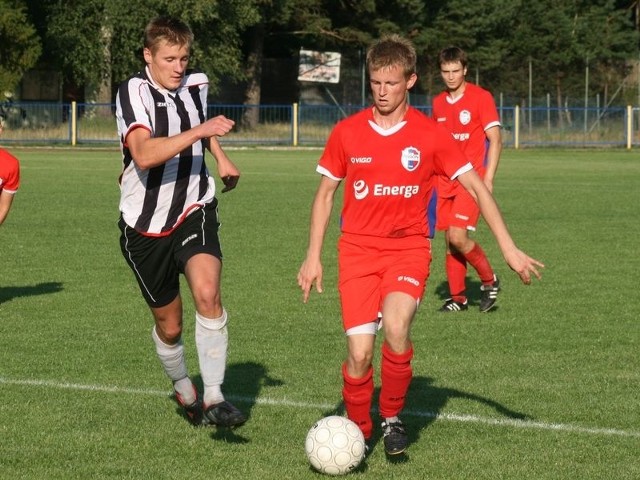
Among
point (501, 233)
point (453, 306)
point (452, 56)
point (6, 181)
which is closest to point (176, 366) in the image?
point (501, 233)

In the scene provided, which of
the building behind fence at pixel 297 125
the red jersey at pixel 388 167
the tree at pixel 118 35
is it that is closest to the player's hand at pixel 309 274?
the red jersey at pixel 388 167

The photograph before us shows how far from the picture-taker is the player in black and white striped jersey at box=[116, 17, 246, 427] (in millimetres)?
6324

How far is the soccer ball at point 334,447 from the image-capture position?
5551mm

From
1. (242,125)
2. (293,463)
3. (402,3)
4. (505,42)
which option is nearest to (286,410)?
(293,463)

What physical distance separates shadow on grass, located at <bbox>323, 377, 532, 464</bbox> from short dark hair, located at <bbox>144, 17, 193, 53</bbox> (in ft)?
7.05

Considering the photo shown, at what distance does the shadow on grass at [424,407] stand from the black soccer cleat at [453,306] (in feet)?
9.86

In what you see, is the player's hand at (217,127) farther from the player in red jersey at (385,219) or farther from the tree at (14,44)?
the tree at (14,44)

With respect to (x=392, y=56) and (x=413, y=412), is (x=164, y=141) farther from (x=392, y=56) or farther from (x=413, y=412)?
(x=413, y=412)

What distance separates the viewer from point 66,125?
4372 cm

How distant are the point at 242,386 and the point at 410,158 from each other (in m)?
2.16

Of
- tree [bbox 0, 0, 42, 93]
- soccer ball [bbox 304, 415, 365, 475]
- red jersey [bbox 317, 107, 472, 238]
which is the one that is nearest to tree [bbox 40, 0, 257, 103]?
tree [bbox 0, 0, 42, 93]

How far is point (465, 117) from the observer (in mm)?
10828

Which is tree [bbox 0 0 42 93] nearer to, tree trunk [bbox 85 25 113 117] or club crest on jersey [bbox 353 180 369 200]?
tree trunk [bbox 85 25 113 117]

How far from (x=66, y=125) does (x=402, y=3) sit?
16807 millimetres
